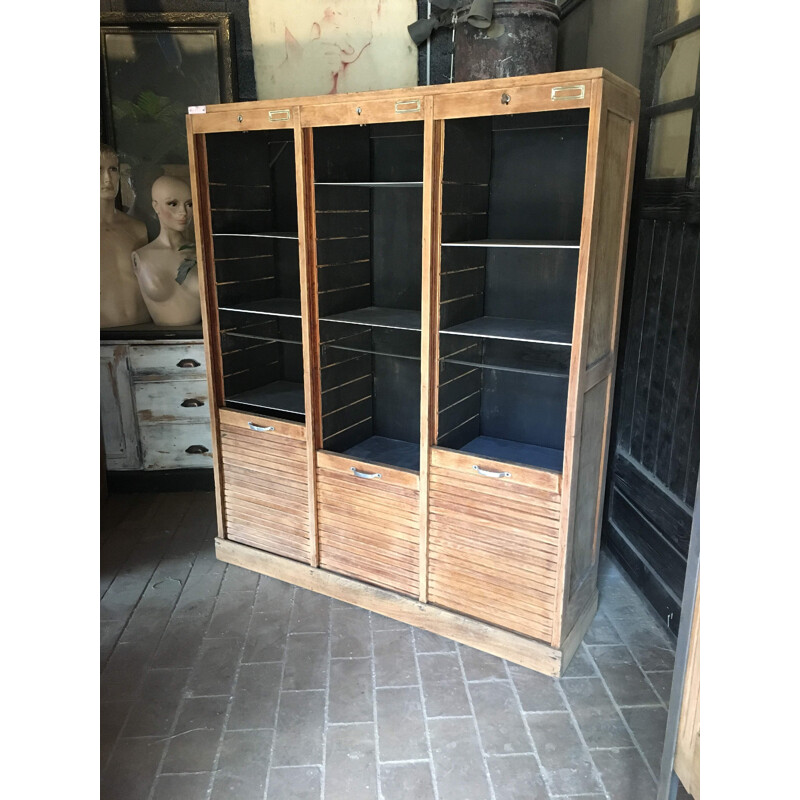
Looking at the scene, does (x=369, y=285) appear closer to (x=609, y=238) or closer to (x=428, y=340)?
(x=428, y=340)

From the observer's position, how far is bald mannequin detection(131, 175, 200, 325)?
11.4 ft

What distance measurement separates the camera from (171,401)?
3521mm

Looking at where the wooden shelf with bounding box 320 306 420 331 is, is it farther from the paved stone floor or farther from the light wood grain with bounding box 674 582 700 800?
the light wood grain with bounding box 674 582 700 800

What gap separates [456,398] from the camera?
258 centimetres

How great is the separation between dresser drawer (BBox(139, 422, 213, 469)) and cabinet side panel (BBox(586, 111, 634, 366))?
226cm

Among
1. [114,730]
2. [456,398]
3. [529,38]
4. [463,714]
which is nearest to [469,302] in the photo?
[456,398]

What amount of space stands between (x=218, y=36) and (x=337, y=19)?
0.66m

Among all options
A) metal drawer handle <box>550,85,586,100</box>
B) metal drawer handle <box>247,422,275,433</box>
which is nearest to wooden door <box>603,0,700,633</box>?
metal drawer handle <box>550,85,586,100</box>

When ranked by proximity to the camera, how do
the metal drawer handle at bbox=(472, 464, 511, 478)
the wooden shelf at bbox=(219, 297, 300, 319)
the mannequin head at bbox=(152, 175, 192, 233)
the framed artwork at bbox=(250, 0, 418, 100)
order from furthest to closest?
the mannequin head at bbox=(152, 175, 192, 233) → the framed artwork at bbox=(250, 0, 418, 100) → the wooden shelf at bbox=(219, 297, 300, 319) → the metal drawer handle at bbox=(472, 464, 511, 478)

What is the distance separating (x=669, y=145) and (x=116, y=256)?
2.83 m

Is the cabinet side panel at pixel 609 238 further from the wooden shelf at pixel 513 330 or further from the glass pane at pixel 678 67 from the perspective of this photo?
the glass pane at pixel 678 67

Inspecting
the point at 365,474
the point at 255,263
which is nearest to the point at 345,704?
the point at 365,474

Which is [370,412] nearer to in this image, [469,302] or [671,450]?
[469,302]

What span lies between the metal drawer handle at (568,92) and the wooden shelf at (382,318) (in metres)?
0.90
